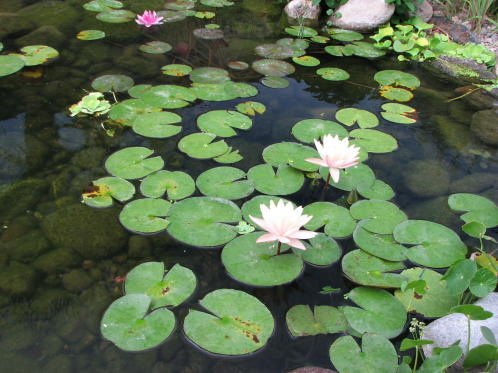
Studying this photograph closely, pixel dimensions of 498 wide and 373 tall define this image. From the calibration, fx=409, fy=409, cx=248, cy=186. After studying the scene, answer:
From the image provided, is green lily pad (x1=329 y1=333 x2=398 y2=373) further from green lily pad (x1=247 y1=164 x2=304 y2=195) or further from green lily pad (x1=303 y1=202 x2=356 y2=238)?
green lily pad (x1=247 y1=164 x2=304 y2=195)

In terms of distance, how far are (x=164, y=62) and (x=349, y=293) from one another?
3031 millimetres

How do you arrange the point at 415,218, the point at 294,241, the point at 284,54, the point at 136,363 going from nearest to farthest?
the point at 136,363, the point at 294,241, the point at 415,218, the point at 284,54

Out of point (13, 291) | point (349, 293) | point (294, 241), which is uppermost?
point (294, 241)

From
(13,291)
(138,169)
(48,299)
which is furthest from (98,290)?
(138,169)

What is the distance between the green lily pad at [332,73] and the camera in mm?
4062

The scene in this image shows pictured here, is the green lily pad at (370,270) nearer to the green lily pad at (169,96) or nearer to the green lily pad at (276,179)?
the green lily pad at (276,179)

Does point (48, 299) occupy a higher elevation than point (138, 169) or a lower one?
lower

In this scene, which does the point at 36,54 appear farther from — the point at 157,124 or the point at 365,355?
the point at 365,355

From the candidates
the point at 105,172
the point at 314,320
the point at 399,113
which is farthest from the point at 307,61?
the point at 314,320

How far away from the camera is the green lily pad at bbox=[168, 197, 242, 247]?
2252 mm

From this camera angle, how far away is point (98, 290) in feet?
6.72

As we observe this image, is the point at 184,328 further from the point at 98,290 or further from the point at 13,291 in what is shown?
the point at 13,291

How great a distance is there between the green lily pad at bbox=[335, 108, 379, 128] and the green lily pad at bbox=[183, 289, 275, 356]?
1.92m

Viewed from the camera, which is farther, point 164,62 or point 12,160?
point 164,62
